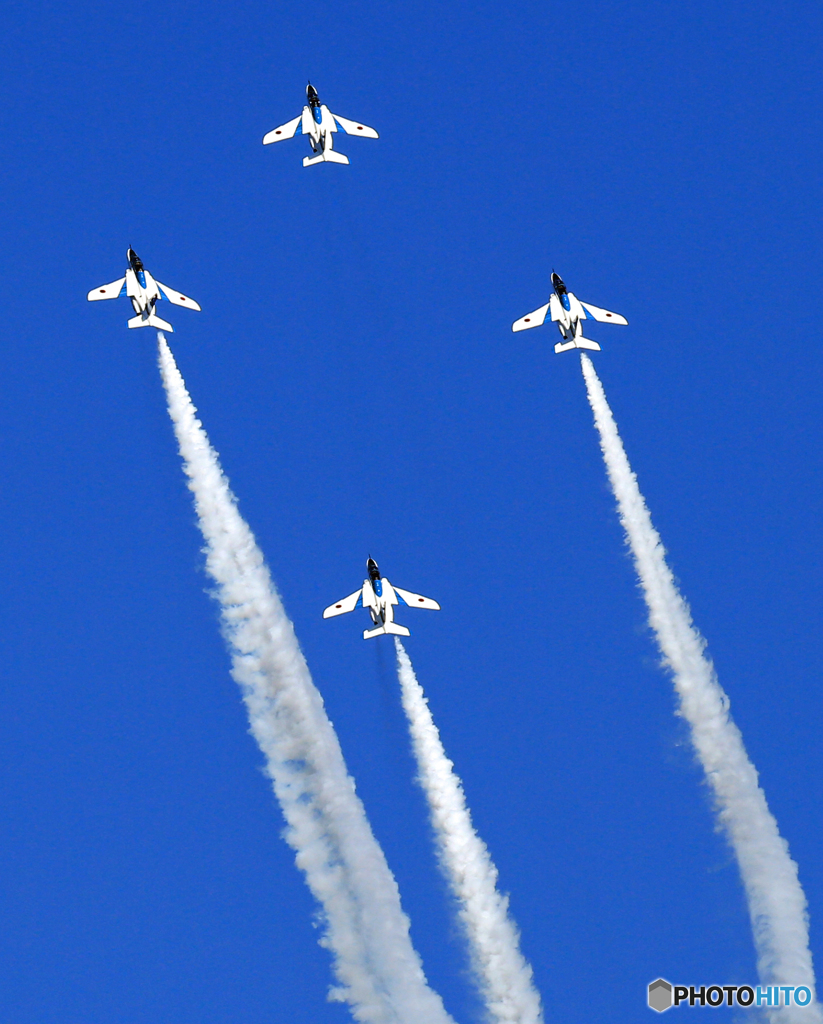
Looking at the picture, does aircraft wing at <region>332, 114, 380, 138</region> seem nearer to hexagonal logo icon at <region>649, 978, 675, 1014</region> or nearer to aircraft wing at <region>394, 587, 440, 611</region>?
aircraft wing at <region>394, 587, 440, 611</region>

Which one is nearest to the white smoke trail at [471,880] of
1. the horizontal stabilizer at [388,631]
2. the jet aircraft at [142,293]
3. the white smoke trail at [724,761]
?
the horizontal stabilizer at [388,631]

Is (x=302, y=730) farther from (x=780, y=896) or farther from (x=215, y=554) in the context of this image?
(x=780, y=896)

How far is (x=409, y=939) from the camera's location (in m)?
83.7

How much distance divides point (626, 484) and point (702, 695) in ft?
36.3

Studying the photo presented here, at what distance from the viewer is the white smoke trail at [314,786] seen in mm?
82750

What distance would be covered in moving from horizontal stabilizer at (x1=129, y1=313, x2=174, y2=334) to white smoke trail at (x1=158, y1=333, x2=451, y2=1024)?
4307mm

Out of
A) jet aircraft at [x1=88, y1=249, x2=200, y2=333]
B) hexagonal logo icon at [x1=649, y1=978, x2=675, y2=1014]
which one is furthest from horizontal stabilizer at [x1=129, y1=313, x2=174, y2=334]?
hexagonal logo icon at [x1=649, y1=978, x2=675, y2=1014]

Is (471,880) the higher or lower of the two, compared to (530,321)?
lower

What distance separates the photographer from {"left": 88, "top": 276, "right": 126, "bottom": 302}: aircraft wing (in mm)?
96062

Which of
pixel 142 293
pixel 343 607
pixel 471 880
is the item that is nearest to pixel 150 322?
pixel 142 293

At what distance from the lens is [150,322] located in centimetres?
9156

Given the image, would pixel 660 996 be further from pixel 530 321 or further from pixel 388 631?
pixel 530 321

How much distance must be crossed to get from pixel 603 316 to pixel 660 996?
33.6m

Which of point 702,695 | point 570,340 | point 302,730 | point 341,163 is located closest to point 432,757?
point 302,730
